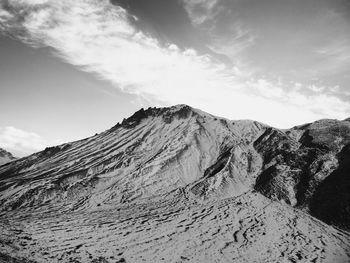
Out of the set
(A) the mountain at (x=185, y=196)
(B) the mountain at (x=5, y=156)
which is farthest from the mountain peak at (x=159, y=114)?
(B) the mountain at (x=5, y=156)

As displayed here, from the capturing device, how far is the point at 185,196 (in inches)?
1257

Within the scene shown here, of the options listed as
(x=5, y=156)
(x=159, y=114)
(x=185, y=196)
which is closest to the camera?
(x=185, y=196)

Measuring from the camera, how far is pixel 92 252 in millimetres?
21188

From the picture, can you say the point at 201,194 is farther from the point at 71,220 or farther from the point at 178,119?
the point at 178,119

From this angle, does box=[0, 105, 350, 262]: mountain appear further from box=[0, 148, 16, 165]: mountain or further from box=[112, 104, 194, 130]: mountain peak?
box=[0, 148, 16, 165]: mountain

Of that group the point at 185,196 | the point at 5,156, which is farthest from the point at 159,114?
the point at 5,156

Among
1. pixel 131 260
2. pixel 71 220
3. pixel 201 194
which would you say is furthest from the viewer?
pixel 201 194

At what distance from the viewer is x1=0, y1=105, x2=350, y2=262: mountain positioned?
2248cm

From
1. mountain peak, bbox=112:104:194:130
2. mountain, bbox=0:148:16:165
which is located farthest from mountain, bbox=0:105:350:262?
mountain, bbox=0:148:16:165

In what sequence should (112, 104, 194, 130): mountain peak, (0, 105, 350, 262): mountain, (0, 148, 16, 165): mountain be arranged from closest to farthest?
(0, 105, 350, 262): mountain, (112, 104, 194, 130): mountain peak, (0, 148, 16, 165): mountain

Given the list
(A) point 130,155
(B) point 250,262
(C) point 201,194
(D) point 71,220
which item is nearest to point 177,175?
(C) point 201,194

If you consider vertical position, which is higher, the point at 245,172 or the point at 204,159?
the point at 204,159

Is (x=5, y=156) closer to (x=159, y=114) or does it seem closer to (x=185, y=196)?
(x=159, y=114)

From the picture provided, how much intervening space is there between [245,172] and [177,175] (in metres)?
9.00
